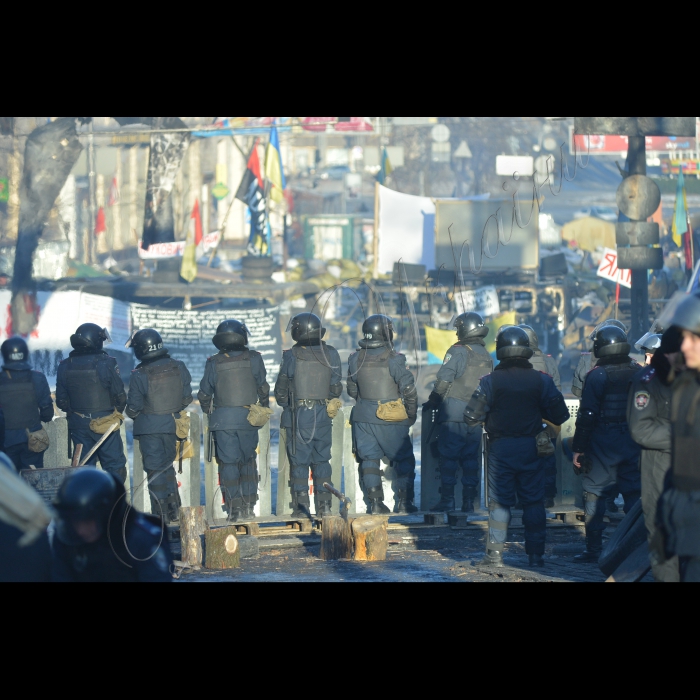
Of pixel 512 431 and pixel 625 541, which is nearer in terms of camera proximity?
pixel 625 541

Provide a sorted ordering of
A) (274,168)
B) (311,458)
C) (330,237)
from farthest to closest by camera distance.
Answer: (330,237) → (274,168) → (311,458)

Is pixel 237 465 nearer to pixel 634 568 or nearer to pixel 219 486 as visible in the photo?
pixel 219 486

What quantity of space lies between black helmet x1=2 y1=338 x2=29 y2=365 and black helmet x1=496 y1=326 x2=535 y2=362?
498cm

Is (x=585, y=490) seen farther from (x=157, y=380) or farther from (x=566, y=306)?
(x=566, y=306)

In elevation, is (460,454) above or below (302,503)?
above

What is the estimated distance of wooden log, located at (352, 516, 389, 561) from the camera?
26.3ft

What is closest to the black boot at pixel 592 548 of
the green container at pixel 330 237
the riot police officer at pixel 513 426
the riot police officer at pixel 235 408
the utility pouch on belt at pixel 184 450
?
the riot police officer at pixel 513 426

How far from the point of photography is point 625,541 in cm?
632

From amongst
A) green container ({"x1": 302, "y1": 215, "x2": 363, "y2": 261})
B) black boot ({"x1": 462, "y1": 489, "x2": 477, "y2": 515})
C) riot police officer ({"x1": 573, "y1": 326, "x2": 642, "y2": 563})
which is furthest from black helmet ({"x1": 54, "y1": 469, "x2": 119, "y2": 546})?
green container ({"x1": 302, "y1": 215, "x2": 363, "y2": 261})

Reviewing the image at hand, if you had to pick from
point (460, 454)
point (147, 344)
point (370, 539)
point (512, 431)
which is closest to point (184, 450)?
point (147, 344)

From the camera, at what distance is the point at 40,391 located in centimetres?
1005

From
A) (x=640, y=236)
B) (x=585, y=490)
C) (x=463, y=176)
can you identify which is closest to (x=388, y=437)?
(x=585, y=490)

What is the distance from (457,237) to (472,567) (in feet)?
51.9

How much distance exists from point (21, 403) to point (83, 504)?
19.8ft
